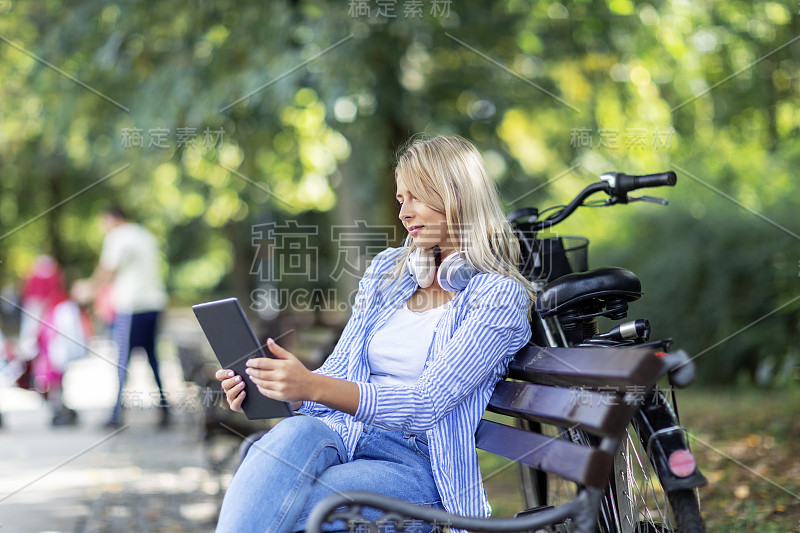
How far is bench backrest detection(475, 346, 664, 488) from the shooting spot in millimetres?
1947

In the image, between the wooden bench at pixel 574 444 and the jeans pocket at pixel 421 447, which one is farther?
the jeans pocket at pixel 421 447

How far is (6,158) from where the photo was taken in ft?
71.3

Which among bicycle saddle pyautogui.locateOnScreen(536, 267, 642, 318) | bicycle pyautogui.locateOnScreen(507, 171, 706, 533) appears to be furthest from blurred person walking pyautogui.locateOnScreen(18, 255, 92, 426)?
bicycle saddle pyautogui.locateOnScreen(536, 267, 642, 318)

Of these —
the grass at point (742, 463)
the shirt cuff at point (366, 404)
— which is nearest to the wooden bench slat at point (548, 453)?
the shirt cuff at point (366, 404)

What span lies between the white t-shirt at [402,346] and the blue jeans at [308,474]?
188 millimetres

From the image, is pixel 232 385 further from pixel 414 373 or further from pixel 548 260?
pixel 548 260

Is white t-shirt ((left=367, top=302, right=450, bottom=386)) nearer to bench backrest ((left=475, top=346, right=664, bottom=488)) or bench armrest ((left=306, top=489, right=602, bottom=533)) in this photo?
bench backrest ((left=475, top=346, right=664, bottom=488))

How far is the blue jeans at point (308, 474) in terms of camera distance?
86.1 inches

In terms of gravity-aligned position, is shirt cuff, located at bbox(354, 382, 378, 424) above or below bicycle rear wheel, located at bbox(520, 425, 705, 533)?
above

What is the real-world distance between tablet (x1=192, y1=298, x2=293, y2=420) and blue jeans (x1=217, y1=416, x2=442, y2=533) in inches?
4.2

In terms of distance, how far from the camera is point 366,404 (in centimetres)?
234

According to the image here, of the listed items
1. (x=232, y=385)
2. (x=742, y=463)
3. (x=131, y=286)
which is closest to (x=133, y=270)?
(x=131, y=286)

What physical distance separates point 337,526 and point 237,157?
592 cm

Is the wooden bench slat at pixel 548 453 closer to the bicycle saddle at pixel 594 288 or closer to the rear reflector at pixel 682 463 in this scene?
the rear reflector at pixel 682 463
